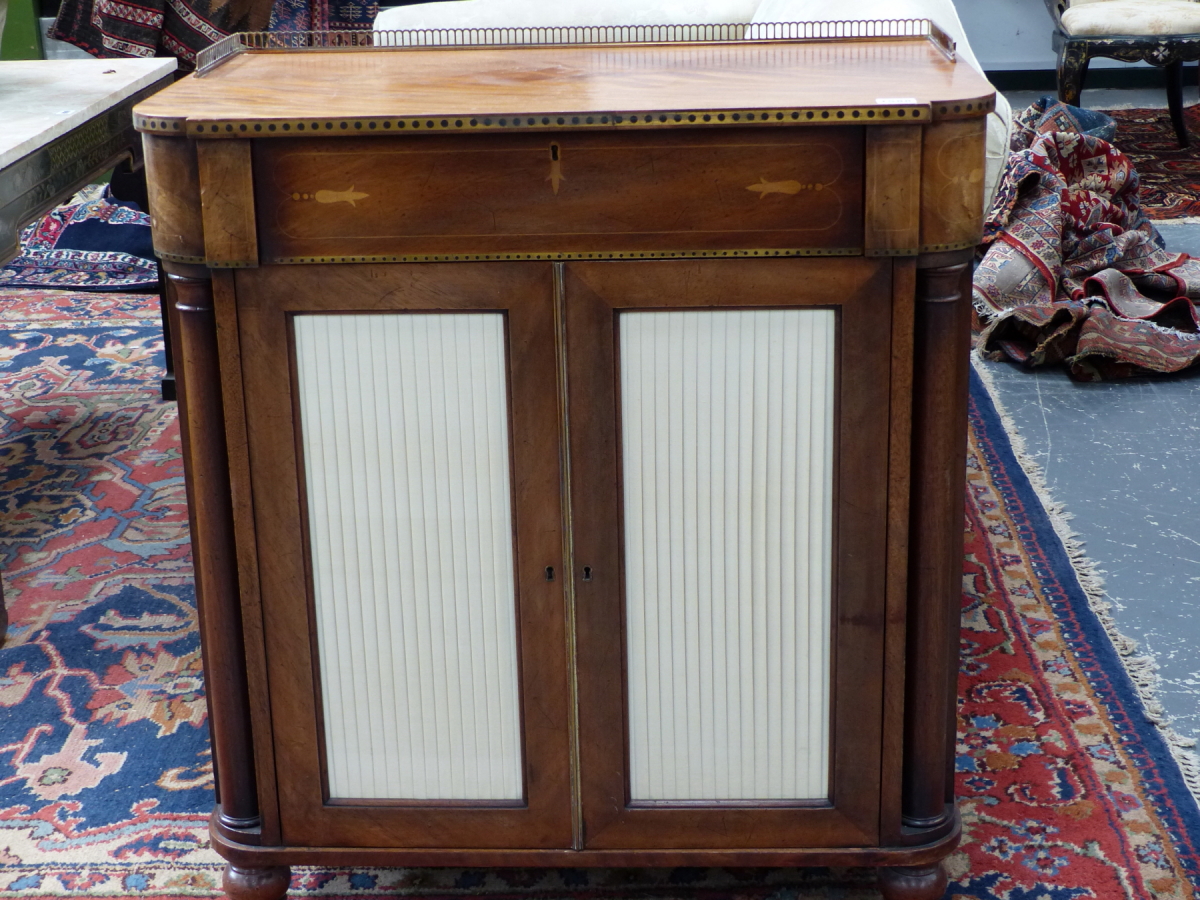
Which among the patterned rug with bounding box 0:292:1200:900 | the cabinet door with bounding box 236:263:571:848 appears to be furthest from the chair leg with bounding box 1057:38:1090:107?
the cabinet door with bounding box 236:263:571:848

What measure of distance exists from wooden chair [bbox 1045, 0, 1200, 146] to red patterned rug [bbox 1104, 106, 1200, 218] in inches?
14.5

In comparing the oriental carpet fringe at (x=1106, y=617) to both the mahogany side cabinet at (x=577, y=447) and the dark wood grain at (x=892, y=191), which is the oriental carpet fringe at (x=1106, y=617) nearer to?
the mahogany side cabinet at (x=577, y=447)

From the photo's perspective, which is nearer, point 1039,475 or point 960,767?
point 960,767

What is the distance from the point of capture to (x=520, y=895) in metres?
Result: 1.65

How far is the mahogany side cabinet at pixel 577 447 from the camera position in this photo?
127 cm

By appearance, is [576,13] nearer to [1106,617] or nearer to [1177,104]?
[1106,617]

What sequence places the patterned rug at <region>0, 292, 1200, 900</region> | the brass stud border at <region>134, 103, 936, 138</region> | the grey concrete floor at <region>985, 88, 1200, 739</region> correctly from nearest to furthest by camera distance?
the brass stud border at <region>134, 103, 936, 138</region>, the patterned rug at <region>0, 292, 1200, 900</region>, the grey concrete floor at <region>985, 88, 1200, 739</region>

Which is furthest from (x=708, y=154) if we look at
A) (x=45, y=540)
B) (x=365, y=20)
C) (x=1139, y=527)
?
(x=365, y=20)

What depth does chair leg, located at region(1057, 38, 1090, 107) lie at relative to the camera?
5445 mm

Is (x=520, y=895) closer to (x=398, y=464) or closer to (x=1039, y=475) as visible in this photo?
(x=398, y=464)

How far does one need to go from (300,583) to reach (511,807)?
351 millimetres

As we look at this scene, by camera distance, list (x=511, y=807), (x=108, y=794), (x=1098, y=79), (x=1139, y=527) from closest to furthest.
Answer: (x=511, y=807) < (x=108, y=794) < (x=1139, y=527) < (x=1098, y=79)

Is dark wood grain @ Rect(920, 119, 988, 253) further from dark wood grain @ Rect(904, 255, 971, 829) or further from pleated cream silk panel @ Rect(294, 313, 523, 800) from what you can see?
pleated cream silk panel @ Rect(294, 313, 523, 800)

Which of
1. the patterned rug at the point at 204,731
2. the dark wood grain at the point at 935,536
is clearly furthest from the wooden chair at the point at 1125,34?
the dark wood grain at the point at 935,536
